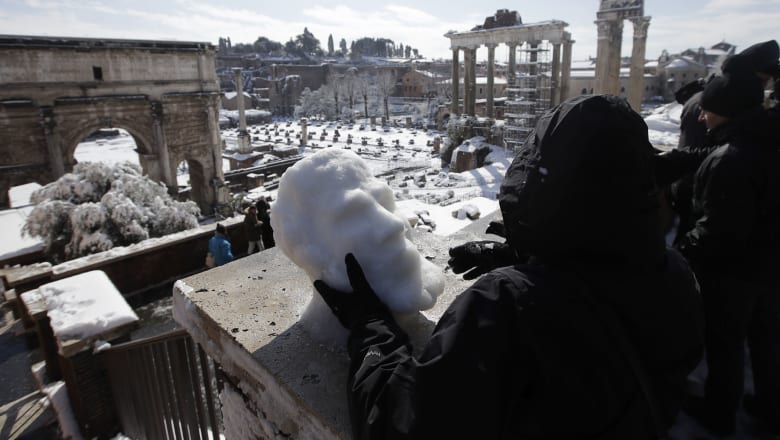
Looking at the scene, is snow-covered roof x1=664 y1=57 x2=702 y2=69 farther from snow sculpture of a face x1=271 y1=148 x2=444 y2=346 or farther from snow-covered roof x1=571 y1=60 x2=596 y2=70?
snow sculpture of a face x1=271 y1=148 x2=444 y2=346

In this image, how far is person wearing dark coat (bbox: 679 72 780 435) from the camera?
6.67 feet

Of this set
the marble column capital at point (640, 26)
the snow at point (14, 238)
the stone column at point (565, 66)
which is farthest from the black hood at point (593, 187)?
the stone column at point (565, 66)

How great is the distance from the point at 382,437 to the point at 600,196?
0.71m

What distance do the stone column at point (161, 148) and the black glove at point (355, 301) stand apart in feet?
60.7

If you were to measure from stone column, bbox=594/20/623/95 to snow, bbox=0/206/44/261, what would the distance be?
56.4 ft

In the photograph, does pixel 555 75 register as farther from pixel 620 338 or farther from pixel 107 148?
pixel 107 148

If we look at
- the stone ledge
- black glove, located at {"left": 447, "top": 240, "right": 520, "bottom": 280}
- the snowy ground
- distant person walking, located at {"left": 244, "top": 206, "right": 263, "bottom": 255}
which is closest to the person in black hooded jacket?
the stone ledge

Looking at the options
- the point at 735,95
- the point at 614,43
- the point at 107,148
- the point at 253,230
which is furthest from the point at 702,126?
the point at 107,148

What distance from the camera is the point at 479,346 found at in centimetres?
95

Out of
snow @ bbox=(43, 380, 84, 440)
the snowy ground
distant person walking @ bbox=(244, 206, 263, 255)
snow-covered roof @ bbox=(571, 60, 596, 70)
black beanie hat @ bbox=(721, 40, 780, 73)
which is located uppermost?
snow-covered roof @ bbox=(571, 60, 596, 70)

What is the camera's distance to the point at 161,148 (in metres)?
18.0

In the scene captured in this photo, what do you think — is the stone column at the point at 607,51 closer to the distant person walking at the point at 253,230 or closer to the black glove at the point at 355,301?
the distant person walking at the point at 253,230

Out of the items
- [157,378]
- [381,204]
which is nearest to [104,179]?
[157,378]

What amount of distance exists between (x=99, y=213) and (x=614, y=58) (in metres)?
17.1
